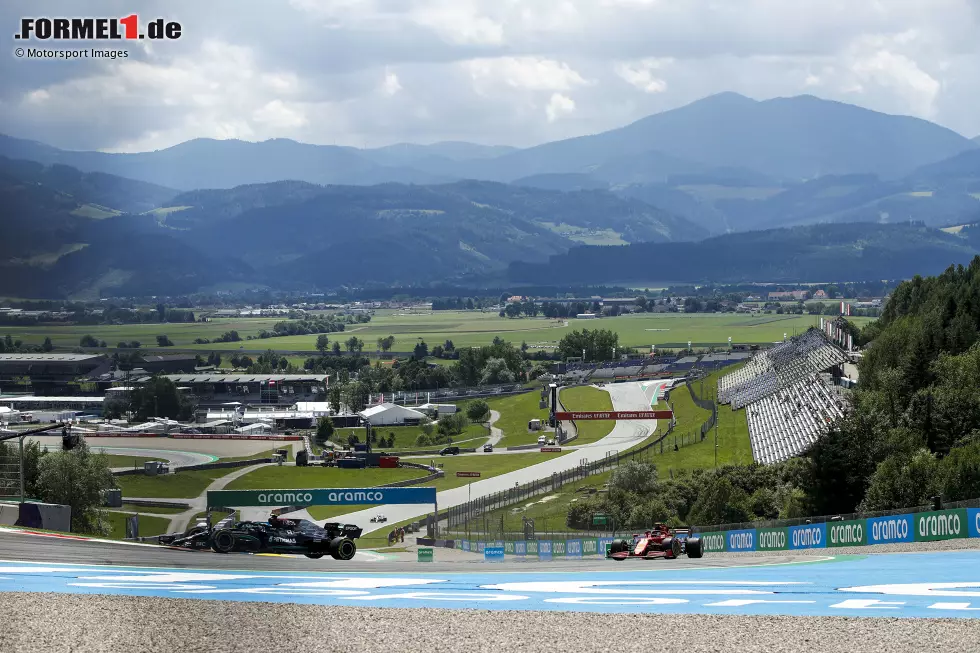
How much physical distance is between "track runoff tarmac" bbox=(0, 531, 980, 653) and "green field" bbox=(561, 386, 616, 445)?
68676 mm

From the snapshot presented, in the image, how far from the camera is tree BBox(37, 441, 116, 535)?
5108 cm

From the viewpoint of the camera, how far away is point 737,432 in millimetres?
75312

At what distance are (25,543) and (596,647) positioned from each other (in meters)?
15.7

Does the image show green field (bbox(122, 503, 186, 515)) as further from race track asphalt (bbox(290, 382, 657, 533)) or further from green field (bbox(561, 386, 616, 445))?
green field (bbox(561, 386, 616, 445))

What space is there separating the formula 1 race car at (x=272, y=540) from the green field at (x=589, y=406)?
6095cm

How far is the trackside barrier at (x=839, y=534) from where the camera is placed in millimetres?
27766

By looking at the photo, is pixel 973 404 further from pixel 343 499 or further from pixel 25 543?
pixel 25 543

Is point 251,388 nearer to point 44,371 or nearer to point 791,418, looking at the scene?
point 44,371

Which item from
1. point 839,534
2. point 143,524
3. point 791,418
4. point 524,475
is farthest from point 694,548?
point 524,475

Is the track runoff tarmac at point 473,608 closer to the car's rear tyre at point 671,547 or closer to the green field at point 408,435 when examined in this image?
the car's rear tyre at point 671,547

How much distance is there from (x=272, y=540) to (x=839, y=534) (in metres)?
15.2

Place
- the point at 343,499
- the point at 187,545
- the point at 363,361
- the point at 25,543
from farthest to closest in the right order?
the point at 363,361
the point at 343,499
the point at 187,545
the point at 25,543

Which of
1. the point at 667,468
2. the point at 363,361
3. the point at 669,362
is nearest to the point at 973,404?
the point at 667,468

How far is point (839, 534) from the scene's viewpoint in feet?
102
